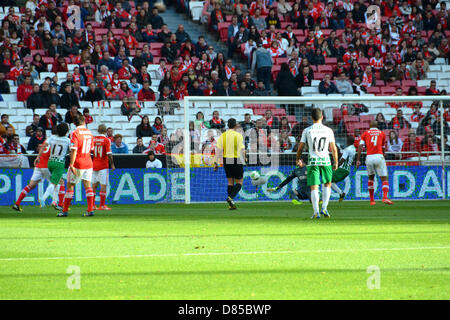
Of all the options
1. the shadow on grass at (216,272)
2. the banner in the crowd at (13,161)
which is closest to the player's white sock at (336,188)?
the banner in the crowd at (13,161)

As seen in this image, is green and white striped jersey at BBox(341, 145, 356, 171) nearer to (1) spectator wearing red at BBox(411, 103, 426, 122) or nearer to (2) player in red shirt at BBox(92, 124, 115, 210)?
(1) spectator wearing red at BBox(411, 103, 426, 122)

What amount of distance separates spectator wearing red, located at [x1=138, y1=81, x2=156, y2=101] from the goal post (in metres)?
1.29

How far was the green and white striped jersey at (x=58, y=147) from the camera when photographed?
19047mm

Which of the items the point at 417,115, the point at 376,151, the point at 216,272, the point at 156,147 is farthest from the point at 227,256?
the point at 417,115

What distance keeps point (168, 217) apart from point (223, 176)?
264 inches

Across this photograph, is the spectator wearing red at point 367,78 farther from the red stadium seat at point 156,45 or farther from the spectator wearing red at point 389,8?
the red stadium seat at point 156,45

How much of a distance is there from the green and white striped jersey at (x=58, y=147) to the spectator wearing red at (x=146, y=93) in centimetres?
693

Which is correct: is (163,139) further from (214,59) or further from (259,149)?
(214,59)

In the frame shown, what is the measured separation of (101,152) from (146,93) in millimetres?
6402

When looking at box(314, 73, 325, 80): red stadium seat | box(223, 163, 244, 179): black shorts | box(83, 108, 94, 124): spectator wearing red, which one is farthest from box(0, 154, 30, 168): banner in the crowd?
box(314, 73, 325, 80): red stadium seat

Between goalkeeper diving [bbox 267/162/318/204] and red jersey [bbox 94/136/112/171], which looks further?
goalkeeper diving [bbox 267/162/318/204]

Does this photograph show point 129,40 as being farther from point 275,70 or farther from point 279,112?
point 279,112

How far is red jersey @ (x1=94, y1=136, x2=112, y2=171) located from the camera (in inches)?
777
